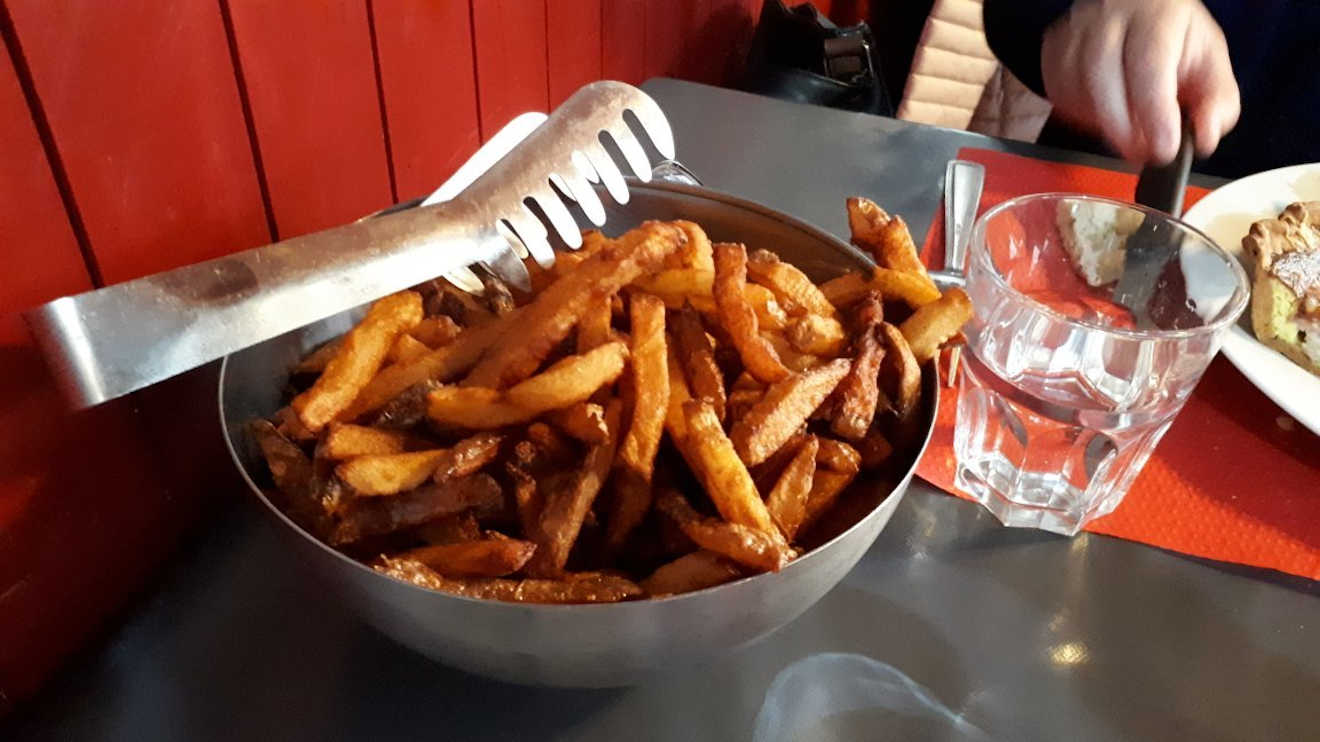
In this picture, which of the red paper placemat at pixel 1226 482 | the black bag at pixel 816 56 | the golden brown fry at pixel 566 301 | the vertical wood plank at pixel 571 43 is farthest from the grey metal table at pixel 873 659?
the black bag at pixel 816 56

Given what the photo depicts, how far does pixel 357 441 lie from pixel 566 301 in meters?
0.17

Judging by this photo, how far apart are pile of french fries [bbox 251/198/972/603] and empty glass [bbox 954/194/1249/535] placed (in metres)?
0.16

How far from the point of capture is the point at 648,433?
0.63m

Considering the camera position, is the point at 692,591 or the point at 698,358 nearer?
the point at 692,591

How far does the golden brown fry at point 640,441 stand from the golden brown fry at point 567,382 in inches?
1.0

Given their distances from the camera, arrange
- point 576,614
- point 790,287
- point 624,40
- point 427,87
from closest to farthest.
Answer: point 576,614 → point 790,287 → point 427,87 → point 624,40

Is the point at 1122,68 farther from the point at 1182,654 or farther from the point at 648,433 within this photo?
the point at 648,433

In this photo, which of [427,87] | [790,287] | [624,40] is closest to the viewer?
[790,287]

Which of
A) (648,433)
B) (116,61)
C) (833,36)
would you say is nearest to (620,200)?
(648,433)

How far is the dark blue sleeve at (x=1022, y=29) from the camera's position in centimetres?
146

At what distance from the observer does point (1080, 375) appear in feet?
2.87

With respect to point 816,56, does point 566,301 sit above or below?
above

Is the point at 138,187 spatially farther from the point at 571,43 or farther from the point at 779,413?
the point at 571,43

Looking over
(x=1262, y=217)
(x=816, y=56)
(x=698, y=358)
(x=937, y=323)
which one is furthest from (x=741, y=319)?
(x=816, y=56)
